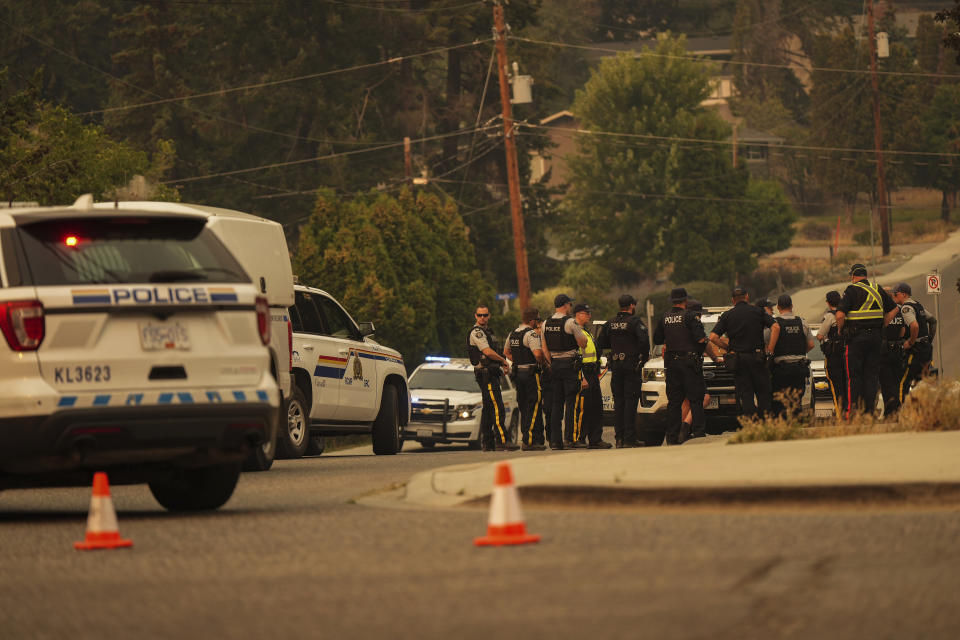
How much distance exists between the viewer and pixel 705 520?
34.1ft

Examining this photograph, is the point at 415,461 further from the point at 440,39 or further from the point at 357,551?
the point at 440,39

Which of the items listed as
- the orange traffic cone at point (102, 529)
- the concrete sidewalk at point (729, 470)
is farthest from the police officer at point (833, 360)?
the orange traffic cone at point (102, 529)

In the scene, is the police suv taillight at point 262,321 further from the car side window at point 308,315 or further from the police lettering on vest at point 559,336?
the police lettering on vest at point 559,336

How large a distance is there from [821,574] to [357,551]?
8.90 ft

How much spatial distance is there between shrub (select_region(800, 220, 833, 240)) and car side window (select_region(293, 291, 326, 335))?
7315 centimetres

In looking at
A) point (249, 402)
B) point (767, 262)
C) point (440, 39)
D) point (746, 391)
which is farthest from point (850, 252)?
point (249, 402)

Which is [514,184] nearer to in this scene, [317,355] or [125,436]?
[317,355]

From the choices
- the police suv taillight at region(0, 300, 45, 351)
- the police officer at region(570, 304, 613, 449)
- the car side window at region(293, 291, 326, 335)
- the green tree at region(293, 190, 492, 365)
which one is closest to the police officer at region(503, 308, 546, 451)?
the police officer at region(570, 304, 613, 449)

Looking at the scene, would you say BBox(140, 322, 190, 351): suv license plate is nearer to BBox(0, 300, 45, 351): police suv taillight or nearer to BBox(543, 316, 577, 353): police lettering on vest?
BBox(0, 300, 45, 351): police suv taillight

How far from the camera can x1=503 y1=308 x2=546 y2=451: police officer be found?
2286 cm

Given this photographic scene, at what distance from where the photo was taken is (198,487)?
41.4 ft

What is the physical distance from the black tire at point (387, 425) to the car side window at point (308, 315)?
7.75ft

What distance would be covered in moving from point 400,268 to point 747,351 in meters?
25.4

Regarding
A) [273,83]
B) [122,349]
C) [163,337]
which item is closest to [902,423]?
[163,337]
